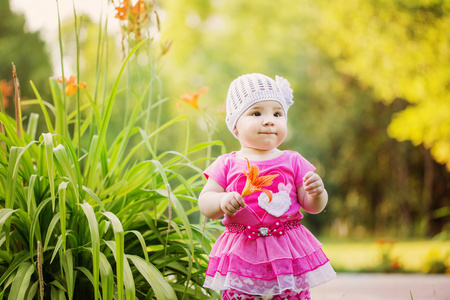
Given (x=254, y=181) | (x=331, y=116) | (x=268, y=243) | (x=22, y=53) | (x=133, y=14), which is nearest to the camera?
(x=254, y=181)

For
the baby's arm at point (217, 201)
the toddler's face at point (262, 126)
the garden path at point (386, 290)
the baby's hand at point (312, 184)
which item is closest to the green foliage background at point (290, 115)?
the baby's arm at point (217, 201)

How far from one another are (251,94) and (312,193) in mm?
434

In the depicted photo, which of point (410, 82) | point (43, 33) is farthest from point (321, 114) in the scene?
point (43, 33)

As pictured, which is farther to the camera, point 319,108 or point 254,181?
point 319,108

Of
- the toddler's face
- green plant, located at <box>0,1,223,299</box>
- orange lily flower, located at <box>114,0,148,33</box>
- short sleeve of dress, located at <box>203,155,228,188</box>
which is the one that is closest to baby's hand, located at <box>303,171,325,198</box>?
the toddler's face

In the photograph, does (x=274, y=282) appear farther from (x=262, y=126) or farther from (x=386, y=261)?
(x=386, y=261)

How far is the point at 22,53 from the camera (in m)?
8.70

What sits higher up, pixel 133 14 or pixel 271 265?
pixel 133 14

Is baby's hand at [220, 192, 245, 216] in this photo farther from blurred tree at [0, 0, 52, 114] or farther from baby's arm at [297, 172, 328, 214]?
blurred tree at [0, 0, 52, 114]

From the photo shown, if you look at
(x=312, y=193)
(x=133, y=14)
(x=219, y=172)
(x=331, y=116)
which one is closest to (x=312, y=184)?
(x=312, y=193)

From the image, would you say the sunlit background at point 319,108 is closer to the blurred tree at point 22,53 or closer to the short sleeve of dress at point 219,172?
the blurred tree at point 22,53

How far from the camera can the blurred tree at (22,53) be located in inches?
340

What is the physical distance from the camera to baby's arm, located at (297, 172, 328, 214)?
161cm

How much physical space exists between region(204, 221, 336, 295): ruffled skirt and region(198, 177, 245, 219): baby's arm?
5.2 inches
